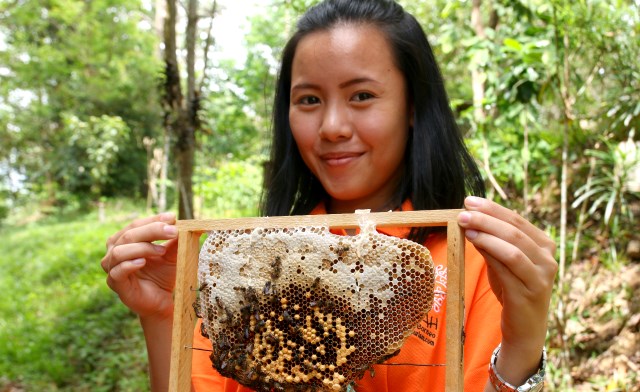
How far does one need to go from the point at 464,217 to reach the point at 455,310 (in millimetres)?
241

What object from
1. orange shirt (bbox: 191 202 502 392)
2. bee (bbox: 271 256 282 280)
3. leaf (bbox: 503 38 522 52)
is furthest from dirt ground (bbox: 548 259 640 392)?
bee (bbox: 271 256 282 280)

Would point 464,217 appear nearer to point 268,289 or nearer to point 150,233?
point 268,289

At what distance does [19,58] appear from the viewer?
74.3 feet

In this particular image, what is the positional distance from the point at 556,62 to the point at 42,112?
24234 mm

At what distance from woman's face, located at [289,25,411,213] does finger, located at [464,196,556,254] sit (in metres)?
0.56

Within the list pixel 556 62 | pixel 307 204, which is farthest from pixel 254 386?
pixel 556 62

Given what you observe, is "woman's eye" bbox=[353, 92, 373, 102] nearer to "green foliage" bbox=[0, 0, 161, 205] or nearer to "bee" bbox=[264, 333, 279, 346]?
"bee" bbox=[264, 333, 279, 346]

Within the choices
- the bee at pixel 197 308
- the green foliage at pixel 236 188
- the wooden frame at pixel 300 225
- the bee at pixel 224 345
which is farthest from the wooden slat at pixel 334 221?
the green foliage at pixel 236 188

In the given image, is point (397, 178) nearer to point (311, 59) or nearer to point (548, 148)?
point (311, 59)

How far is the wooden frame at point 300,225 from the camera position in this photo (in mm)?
1326

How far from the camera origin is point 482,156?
5.27 metres

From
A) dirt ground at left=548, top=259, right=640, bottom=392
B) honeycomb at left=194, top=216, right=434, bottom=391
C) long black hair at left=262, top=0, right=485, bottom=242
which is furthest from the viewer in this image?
dirt ground at left=548, top=259, right=640, bottom=392

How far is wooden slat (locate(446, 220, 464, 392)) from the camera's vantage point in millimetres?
1306

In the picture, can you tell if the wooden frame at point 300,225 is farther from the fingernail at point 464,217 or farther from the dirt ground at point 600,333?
the dirt ground at point 600,333
